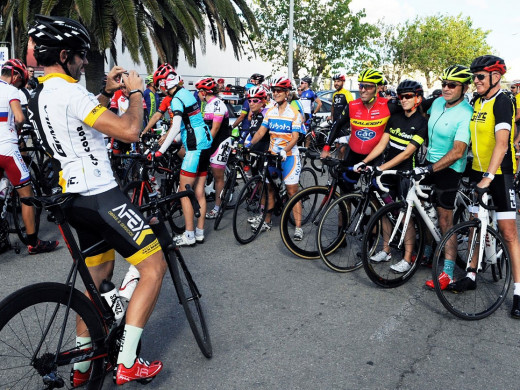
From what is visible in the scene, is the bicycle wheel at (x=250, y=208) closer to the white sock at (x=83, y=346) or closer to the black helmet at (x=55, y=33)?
the white sock at (x=83, y=346)

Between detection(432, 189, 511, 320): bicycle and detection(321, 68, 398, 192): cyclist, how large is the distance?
141cm

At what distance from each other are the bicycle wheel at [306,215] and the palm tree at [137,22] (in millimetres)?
8399

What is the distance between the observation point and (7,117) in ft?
17.4

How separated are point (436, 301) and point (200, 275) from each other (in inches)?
92.3

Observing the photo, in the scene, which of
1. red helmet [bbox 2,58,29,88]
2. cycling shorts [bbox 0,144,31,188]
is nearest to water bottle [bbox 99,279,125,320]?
cycling shorts [bbox 0,144,31,188]

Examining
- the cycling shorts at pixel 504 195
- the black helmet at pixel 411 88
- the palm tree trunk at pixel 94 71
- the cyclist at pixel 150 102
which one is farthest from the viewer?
the palm tree trunk at pixel 94 71

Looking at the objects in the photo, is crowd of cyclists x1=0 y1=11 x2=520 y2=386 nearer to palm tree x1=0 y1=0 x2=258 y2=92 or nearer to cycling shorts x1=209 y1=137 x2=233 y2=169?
cycling shorts x1=209 y1=137 x2=233 y2=169

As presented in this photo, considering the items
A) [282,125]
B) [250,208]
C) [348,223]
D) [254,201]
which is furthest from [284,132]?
[348,223]

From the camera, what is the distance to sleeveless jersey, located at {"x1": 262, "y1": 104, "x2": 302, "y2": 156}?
6.36 m

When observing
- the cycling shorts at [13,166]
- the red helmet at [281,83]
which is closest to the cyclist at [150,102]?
the red helmet at [281,83]

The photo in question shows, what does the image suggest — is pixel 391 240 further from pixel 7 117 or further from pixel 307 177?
pixel 7 117

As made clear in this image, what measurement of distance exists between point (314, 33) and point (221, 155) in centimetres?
2661

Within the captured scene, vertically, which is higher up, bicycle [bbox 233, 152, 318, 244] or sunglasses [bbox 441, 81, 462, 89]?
sunglasses [bbox 441, 81, 462, 89]

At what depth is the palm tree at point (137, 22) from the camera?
12.4m
